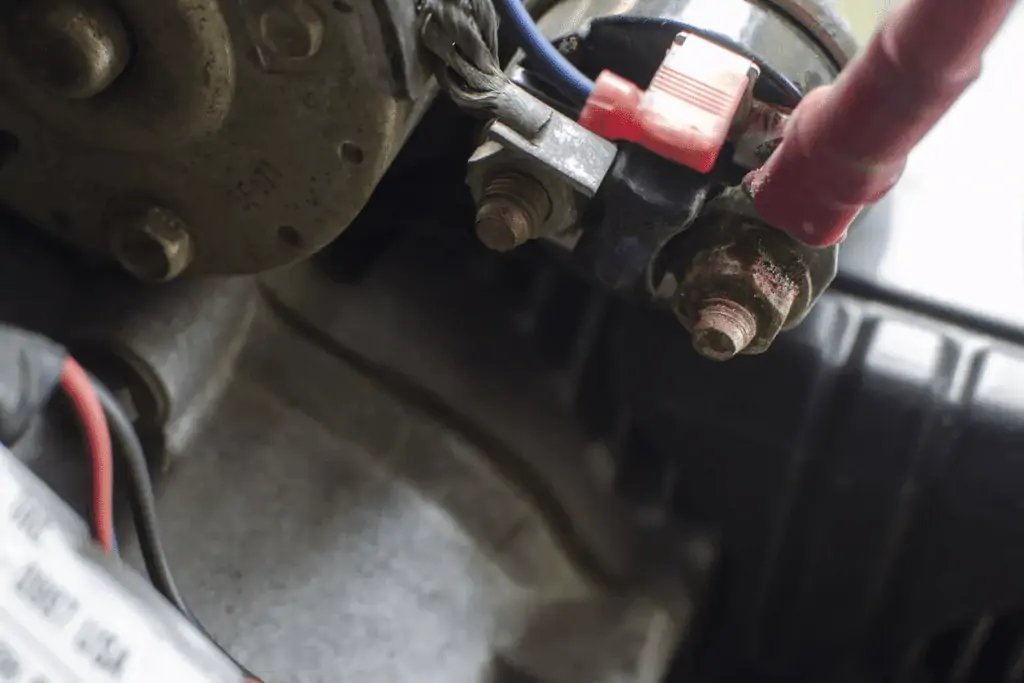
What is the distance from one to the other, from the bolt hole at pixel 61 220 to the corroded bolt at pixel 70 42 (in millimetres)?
118

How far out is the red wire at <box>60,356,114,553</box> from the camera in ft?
1.59

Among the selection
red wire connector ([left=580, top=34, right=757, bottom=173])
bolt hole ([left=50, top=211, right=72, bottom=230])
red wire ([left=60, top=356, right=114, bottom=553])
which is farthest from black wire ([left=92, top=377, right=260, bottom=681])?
red wire connector ([left=580, top=34, right=757, bottom=173])

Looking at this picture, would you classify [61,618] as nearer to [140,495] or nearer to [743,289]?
[140,495]

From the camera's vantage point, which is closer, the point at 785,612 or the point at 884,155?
the point at 884,155

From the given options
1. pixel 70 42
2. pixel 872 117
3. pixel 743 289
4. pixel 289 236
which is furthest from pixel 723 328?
pixel 70 42

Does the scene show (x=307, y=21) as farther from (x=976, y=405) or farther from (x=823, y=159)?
(x=976, y=405)

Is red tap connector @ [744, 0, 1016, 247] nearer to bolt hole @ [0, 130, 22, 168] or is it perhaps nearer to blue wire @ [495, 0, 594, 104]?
blue wire @ [495, 0, 594, 104]

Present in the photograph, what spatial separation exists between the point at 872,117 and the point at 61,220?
44 centimetres

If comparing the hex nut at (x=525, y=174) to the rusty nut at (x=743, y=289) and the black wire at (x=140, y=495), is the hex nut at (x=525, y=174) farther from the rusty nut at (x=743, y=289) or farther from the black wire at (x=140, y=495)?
the black wire at (x=140, y=495)

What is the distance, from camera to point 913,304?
0.66m

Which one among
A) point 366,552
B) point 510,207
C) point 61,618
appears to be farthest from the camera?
point 366,552

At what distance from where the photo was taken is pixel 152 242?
55 cm

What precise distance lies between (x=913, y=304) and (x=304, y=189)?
0.39 m

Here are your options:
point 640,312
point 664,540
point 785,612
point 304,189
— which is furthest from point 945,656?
point 304,189
